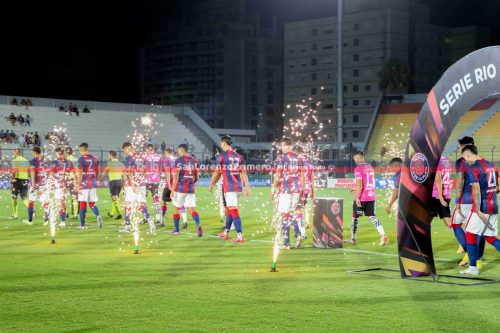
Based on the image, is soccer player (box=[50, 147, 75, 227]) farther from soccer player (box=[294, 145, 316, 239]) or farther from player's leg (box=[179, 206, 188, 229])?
soccer player (box=[294, 145, 316, 239])

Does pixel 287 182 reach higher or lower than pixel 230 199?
higher

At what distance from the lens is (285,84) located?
11869cm

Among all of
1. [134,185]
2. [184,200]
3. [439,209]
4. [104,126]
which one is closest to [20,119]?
[104,126]

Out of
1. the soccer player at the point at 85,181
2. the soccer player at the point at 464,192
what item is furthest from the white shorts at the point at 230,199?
the soccer player at the point at 464,192

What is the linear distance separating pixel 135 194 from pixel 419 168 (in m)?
10.3

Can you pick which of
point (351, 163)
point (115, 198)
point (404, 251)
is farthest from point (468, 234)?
point (351, 163)

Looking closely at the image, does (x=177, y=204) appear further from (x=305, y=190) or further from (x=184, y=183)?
(x=305, y=190)

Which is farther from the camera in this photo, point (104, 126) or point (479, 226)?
point (104, 126)

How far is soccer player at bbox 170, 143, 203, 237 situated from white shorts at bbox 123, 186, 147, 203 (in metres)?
1.77

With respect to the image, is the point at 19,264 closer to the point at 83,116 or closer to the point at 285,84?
the point at 83,116

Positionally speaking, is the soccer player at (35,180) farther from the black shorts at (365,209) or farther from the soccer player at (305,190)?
the black shorts at (365,209)

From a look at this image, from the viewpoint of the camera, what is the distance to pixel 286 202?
15.4 m

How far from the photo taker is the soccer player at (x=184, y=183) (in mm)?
18188

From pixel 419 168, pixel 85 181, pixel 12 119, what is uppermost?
pixel 12 119
